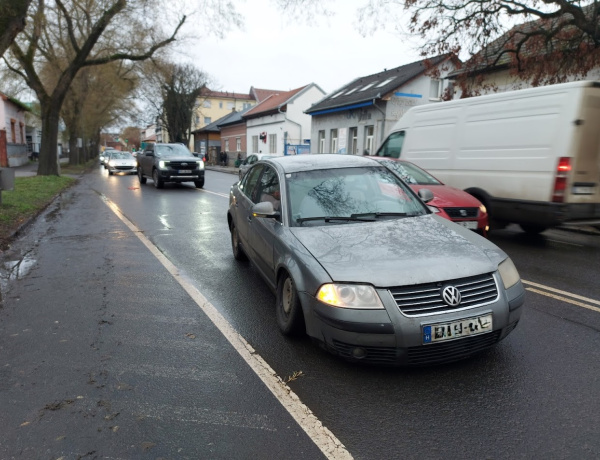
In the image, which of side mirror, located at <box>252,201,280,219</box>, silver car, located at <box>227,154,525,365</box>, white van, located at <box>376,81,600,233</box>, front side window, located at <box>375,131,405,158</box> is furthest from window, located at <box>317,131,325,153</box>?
side mirror, located at <box>252,201,280,219</box>

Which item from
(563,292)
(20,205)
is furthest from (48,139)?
(563,292)

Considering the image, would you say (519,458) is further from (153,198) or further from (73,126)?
(73,126)

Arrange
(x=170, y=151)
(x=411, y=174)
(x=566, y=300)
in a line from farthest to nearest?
(x=170, y=151)
(x=411, y=174)
(x=566, y=300)

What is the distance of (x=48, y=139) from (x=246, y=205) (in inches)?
807

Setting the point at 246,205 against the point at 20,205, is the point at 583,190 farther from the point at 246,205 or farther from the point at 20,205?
the point at 20,205

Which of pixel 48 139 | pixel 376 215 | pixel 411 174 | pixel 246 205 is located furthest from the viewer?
pixel 48 139

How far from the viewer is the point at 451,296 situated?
9.99 ft

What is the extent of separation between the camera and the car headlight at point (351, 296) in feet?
9.94

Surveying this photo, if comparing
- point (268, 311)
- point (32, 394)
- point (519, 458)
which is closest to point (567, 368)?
point (519, 458)

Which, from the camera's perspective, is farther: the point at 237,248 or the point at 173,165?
the point at 173,165

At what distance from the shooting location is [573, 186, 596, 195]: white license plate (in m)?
6.99

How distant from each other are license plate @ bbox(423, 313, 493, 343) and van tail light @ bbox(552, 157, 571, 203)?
188 inches

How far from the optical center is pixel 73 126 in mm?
37625

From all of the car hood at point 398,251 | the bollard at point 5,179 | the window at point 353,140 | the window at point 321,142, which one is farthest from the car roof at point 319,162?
the window at point 321,142
